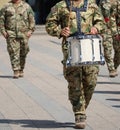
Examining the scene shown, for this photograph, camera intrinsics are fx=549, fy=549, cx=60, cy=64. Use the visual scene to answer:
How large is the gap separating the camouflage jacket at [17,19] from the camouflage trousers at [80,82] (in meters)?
4.90

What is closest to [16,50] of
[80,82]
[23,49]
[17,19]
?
[23,49]

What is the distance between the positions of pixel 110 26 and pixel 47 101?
2525 millimetres

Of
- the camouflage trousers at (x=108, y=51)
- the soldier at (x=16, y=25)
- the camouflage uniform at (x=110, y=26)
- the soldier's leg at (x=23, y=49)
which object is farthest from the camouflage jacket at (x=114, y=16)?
the soldier's leg at (x=23, y=49)

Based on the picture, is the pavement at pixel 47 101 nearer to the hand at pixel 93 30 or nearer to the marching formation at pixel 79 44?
the marching formation at pixel 79 44

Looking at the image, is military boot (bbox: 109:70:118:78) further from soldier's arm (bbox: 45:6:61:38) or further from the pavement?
soldier's arm (bbox: 45:6:61:38)

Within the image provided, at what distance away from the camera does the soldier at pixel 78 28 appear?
6840mm

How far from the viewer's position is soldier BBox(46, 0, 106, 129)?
6.84 m

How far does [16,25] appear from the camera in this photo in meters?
11.7

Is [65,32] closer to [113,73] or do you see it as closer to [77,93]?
[77,93]

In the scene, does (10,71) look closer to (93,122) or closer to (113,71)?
(113,71)

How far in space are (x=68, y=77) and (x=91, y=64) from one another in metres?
0.40

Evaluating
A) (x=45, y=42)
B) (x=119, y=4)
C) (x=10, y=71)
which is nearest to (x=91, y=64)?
(x=119, y=4)

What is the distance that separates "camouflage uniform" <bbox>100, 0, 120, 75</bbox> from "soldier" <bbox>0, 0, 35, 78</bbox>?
5.13 feet

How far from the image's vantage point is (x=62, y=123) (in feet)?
23.9
